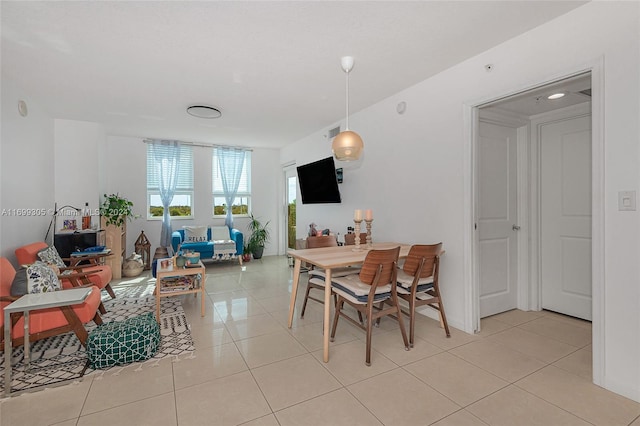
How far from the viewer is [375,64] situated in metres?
2.81

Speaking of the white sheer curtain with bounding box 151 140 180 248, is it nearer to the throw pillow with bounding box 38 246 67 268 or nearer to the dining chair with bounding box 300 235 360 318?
the throw pillow with bounding box 38 246 67 268

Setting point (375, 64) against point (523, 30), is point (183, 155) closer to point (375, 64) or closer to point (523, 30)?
point (375, 64)

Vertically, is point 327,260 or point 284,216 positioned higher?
point 284,216

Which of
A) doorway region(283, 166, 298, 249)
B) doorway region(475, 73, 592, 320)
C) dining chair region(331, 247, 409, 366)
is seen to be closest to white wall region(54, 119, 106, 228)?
doorway region(283, 166, 298, 249)

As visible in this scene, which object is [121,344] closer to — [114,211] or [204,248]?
[204,248]

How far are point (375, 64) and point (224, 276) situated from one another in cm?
402

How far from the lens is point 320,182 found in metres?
4.84

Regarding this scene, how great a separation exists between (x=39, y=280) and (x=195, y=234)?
11.6 ft

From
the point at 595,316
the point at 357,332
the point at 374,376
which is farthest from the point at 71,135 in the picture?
Result: the point at 595,316

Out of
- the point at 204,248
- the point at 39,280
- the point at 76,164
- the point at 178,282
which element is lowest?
the point at 178,282

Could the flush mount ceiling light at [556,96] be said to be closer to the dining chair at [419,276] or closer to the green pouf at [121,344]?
the dining chair at [419,276]

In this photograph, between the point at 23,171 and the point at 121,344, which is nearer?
the point at 121,344

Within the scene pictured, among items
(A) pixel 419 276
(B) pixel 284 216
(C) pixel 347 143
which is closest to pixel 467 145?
(C) pixel 347 143

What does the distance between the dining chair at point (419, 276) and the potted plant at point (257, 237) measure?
431cm
